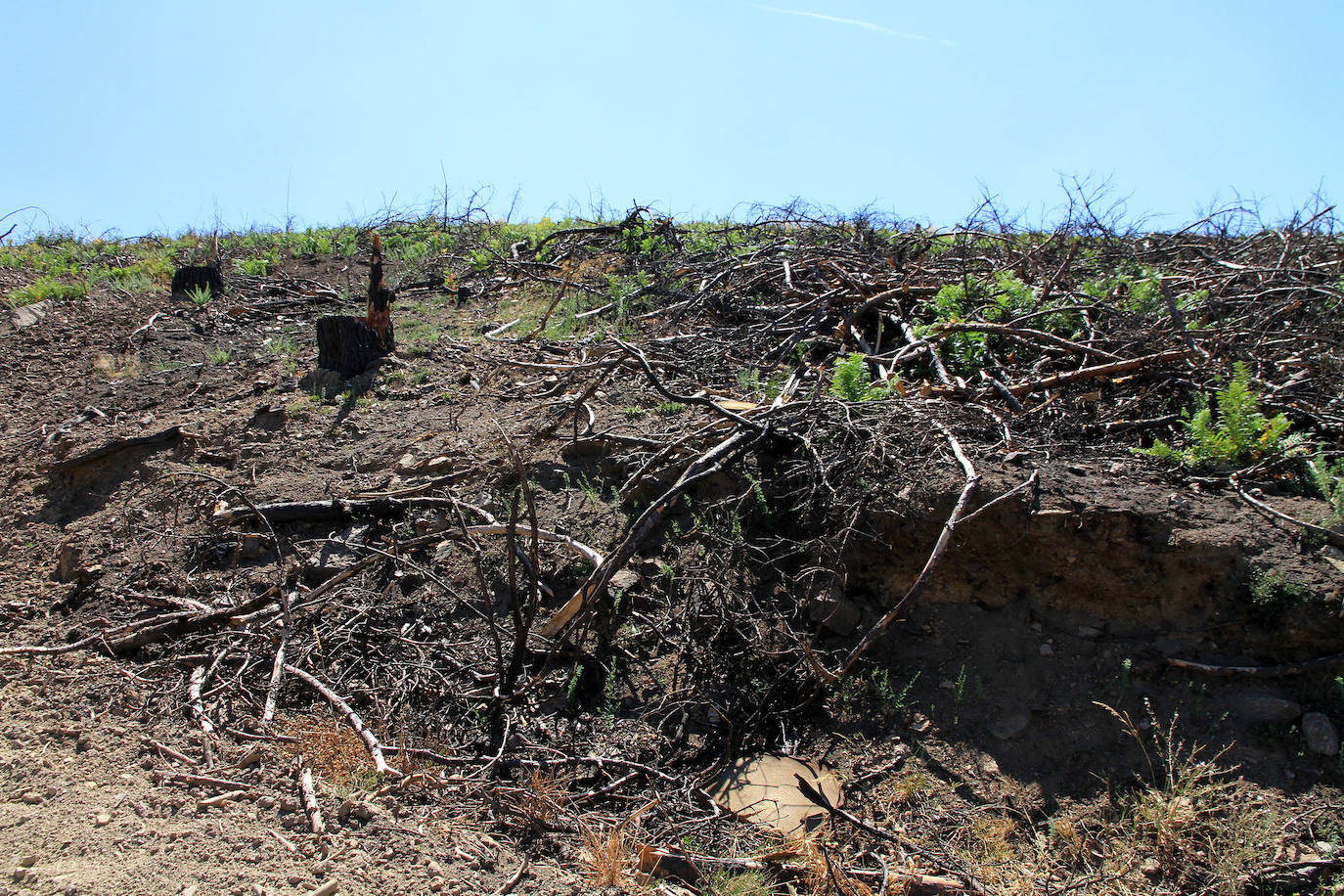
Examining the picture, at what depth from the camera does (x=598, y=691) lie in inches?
166

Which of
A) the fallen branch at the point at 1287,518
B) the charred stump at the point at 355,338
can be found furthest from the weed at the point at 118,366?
the fallen branch at the point at 1287,518

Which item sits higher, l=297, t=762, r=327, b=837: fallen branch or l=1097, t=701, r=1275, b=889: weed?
l=297, t=762, r=327, b=837: fallen branch

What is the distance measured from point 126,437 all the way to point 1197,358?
23.1ft

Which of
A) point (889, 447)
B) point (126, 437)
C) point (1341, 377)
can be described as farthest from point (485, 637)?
point (1341, 377)

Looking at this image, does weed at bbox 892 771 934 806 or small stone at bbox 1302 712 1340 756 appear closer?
small stone at bbox 1302 712 1340 756

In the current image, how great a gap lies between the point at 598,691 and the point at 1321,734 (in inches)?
126

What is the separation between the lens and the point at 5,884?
9.07 ft

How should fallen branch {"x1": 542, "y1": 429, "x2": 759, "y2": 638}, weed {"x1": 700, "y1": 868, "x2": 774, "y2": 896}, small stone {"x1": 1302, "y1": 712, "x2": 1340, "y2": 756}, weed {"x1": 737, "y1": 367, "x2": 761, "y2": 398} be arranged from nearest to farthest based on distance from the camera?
weed {"x1": 700, "y1": 868, "x2": 774, "y2": 896} < small stone {"x1": 1302, "y1": 712, "x2": 1340, "y2": 756} < fallen branch {"x1": 542, "y1": 429, "x2": 759, "y2": 638} < weed {"x1": 737, "y1": 367, "x2": 761, "y2": 398}

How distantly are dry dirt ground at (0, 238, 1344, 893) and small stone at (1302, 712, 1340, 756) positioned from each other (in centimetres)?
4

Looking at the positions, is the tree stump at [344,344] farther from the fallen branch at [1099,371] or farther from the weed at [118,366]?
the fallen branch at [1099,371]

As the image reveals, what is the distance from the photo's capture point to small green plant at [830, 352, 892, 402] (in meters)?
4.70

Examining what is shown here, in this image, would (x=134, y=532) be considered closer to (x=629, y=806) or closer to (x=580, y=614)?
(x=580, y=614)

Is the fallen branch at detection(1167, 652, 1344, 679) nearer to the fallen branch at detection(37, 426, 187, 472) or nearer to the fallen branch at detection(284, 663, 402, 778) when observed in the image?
the fallen branch at detection(284, 663, 402, 778)

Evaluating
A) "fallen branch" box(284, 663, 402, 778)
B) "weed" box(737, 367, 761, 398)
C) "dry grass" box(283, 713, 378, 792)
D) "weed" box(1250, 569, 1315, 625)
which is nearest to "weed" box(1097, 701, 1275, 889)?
"weed" box(1250, 569, 1315, 625)
